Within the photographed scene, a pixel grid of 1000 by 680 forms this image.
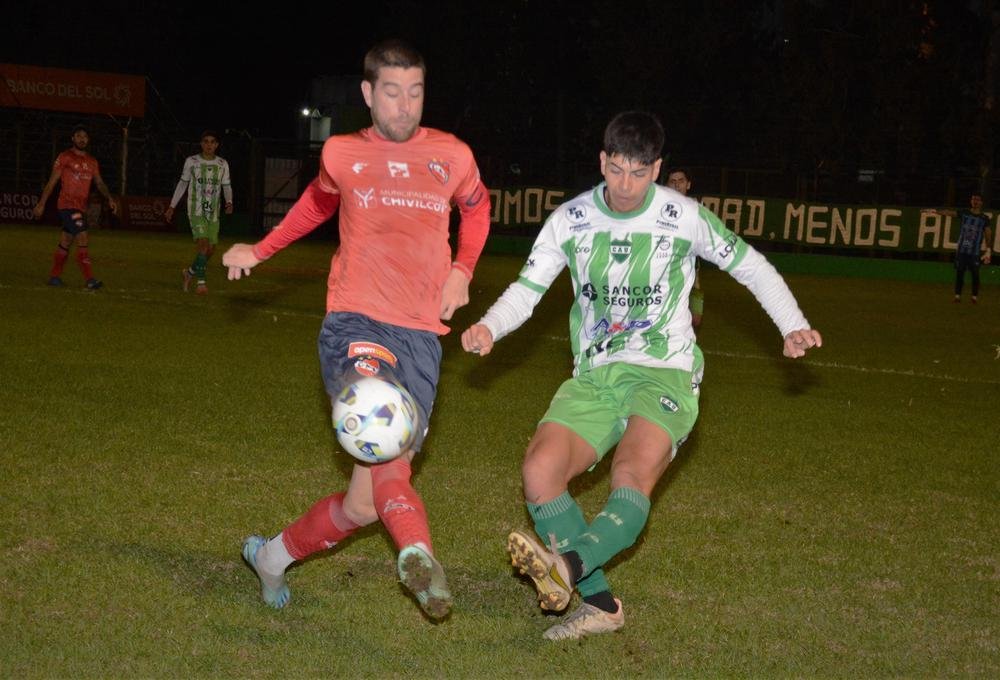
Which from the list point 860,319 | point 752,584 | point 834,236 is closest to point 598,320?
point 752,584

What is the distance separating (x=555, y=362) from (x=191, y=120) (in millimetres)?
53364

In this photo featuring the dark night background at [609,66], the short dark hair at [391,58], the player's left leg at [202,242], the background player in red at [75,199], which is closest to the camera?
the short dark hair at [391,58]

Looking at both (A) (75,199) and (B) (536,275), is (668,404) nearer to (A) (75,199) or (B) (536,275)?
(B) (536,275)

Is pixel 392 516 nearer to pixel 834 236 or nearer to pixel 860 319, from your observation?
pixel 860 319

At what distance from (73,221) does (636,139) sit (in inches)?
582

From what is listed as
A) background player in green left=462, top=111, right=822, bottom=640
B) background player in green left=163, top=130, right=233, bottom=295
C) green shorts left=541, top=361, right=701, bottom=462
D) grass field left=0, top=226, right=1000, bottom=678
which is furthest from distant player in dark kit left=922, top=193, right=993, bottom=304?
green shorts left=541, top=361, right=701, bottom=462

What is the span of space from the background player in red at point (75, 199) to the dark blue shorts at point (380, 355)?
46.6 feet

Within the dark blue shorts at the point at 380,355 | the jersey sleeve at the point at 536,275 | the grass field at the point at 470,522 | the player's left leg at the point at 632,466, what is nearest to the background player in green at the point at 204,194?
the grass field at the point at 470,522

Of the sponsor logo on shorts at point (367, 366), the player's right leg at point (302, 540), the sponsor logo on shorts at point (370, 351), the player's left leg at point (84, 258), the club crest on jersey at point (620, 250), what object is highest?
the club crest on jersey at point (620, 250)

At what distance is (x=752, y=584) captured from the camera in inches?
236

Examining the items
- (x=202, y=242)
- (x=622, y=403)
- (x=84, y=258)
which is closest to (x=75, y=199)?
(x=84, y=258)

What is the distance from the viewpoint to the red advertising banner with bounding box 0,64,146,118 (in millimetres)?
44188

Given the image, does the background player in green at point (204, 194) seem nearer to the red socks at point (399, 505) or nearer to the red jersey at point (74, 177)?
the red jersey at point (74, 177)

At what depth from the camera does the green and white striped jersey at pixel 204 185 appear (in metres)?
18.9
